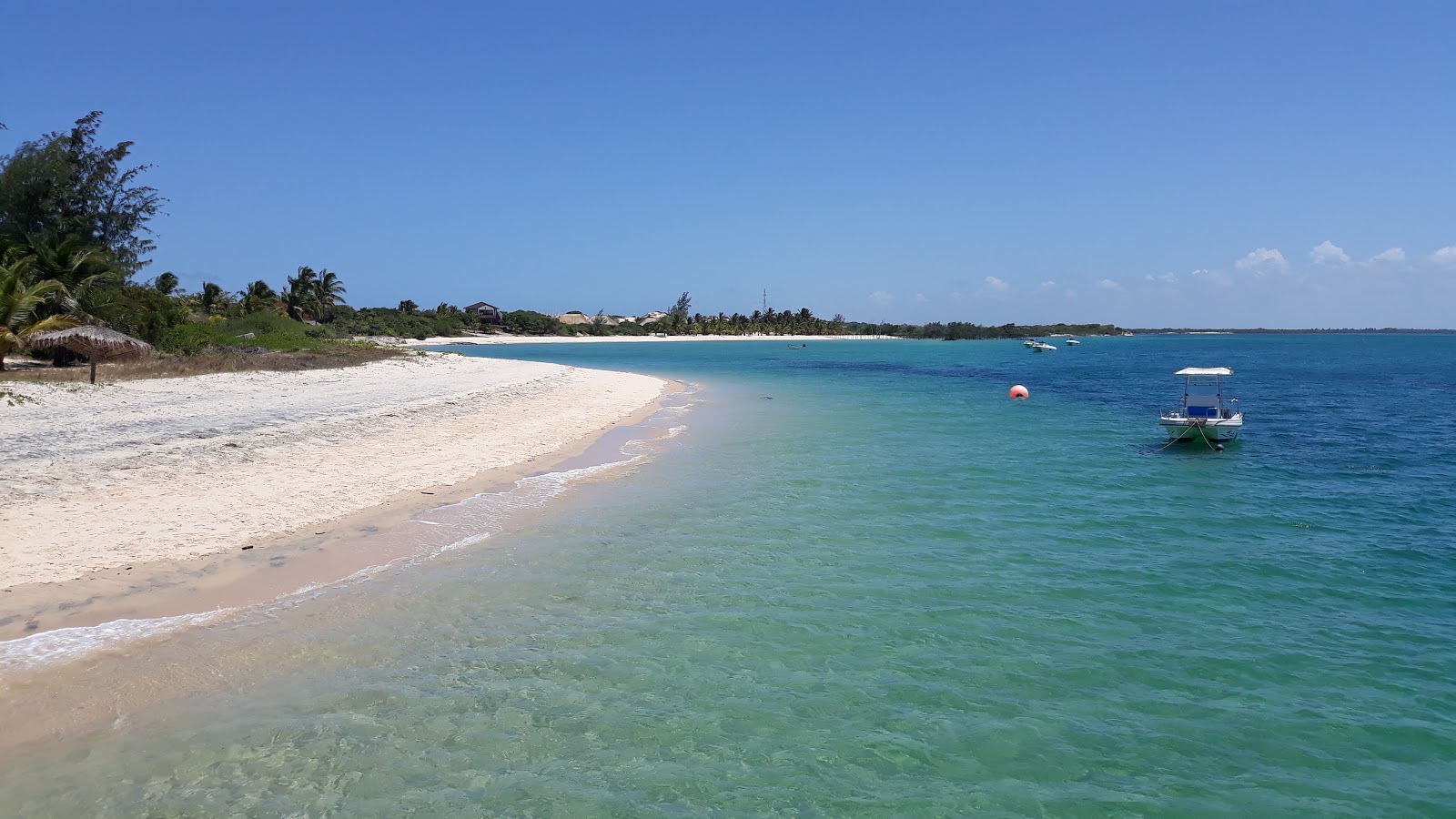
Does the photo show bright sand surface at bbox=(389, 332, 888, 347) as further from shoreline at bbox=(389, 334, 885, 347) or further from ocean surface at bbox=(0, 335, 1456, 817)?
ocean surface at bbox=(0, 335, 1456, 817)

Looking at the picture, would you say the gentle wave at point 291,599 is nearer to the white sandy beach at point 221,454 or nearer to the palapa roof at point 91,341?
the white sandy beach at point 221,454

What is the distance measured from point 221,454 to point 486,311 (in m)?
129

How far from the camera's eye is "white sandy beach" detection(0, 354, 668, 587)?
10.6 m

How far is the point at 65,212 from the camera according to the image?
38.6 m

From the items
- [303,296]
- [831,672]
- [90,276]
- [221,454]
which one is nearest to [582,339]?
[303,296]

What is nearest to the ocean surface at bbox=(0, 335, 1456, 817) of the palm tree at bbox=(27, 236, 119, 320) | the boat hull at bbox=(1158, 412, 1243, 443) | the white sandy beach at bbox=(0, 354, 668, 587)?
the white sandy beach at bbox=(0, 354, 668, 587)

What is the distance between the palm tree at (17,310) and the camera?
2558 cm

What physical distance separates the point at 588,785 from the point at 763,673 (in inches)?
93.3

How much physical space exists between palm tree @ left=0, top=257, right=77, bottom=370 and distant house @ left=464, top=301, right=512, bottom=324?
113 meters

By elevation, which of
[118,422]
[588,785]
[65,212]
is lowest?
[588,785]

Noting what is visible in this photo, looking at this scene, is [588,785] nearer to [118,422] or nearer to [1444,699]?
[1444,699]

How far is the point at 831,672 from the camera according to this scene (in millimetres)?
8000

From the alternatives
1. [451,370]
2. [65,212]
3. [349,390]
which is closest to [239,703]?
[349,390]

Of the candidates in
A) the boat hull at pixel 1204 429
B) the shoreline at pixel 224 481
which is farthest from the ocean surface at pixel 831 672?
the boat hull at pixel 1204 429
